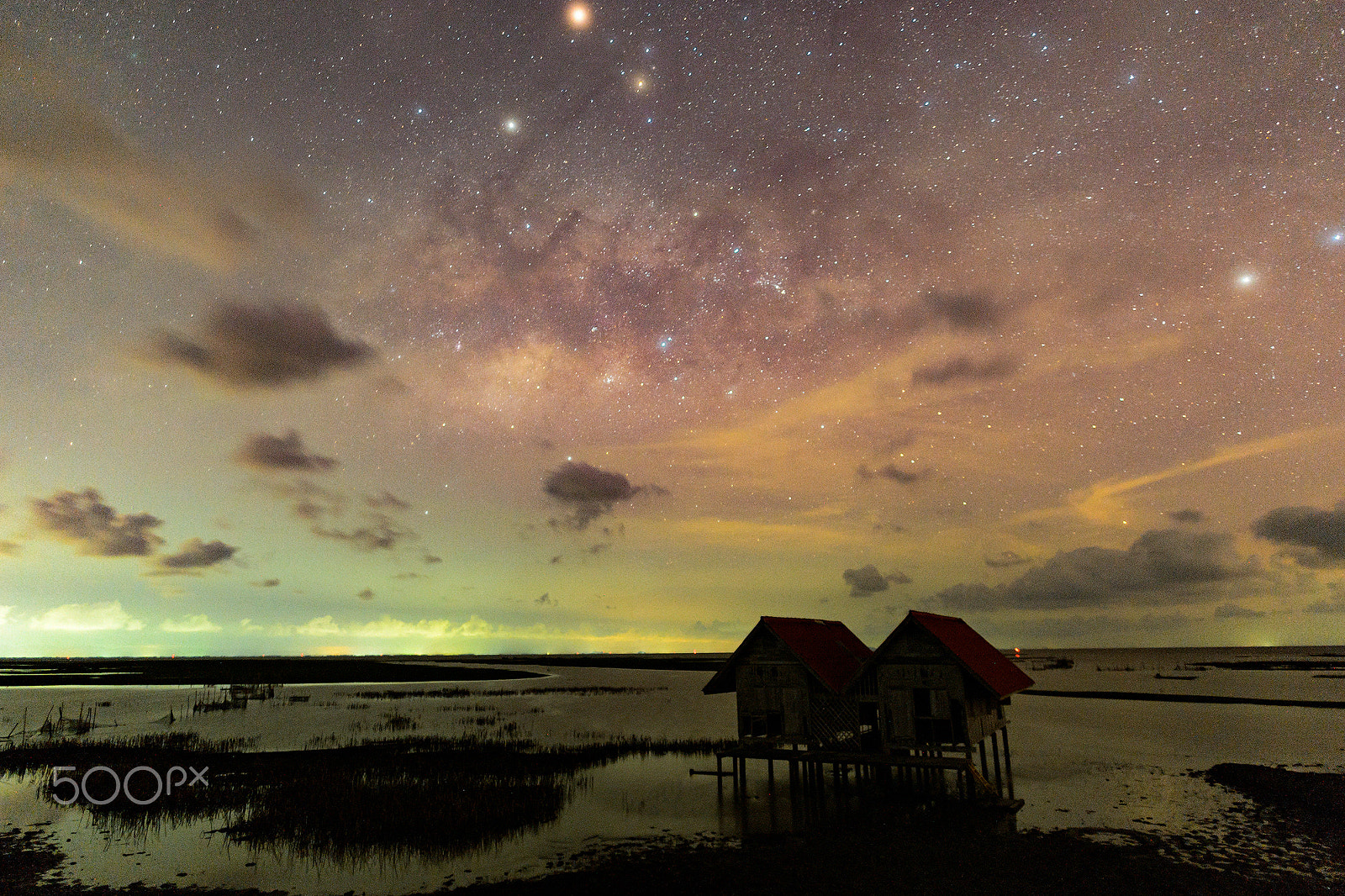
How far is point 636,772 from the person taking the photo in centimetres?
3562

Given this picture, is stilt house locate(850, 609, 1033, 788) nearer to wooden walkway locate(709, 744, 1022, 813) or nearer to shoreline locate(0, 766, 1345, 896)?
wooden walkway locate(709, 744, 1022, 813)

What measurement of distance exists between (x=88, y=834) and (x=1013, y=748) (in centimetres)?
4323

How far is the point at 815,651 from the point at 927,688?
487 cm

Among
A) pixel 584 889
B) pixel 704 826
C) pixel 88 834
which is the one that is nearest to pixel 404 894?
pixel 584 889

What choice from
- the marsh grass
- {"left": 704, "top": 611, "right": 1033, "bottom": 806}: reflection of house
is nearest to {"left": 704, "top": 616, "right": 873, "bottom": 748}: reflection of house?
{"left": 704, "top": 611, "right": 1033, "bottom": 806}: reflection of house

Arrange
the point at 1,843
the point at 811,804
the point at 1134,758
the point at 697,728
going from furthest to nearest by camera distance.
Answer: the point at 697,728, the point at 1134,758, the point at 811,804, the point at 1,843

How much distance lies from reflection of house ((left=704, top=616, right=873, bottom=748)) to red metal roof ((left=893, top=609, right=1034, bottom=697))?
3206 mm

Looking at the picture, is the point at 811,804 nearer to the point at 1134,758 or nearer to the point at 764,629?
the point at 764,629

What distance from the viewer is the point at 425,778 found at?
105 feet

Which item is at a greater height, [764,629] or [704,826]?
[764,629]

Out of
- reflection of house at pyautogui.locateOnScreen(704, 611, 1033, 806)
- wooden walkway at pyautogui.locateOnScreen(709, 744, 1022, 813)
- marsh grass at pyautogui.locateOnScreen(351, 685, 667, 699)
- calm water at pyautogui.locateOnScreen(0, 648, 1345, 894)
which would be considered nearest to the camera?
calm water at pyautogui.locateOnScreen(0, 648, 1345, 894)

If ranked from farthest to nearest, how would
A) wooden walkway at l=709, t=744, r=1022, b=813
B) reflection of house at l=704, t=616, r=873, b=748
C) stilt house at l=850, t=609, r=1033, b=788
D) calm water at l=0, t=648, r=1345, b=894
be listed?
reflection of house at l=704, t=616, r=873, b=748 < stilt house at l=850, t=609, r=1033, b=788 < wooden walkway at l=709, t=744, r=1022, b=813 < calm water at l=0, t=648, r=1345, b=894

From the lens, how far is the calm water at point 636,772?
68.2 feet

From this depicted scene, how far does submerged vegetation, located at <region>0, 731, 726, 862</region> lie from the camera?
23.8 metres
